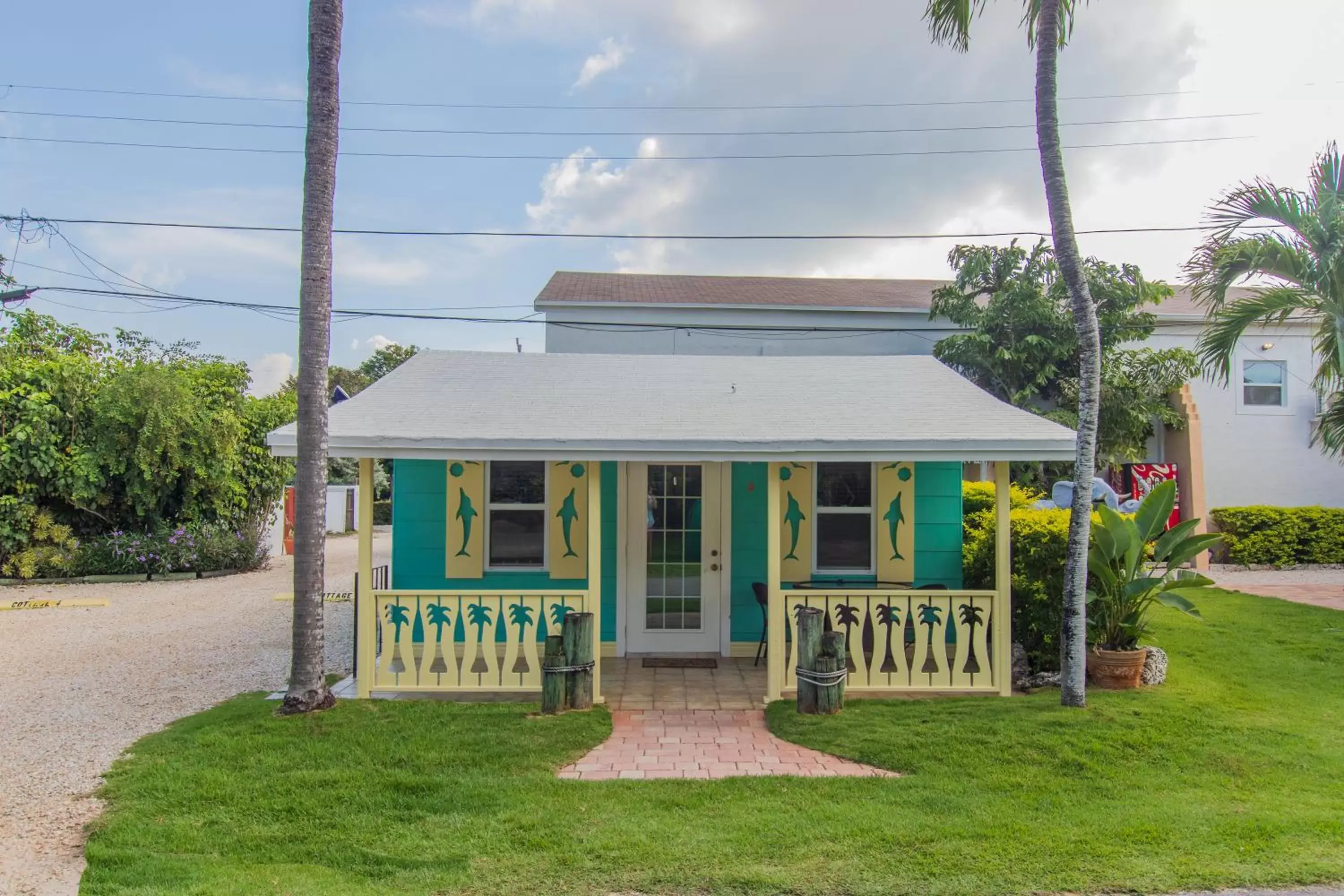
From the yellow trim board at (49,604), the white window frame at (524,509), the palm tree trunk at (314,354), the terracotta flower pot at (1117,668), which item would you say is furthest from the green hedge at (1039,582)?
the yellow trim board at (49,604)

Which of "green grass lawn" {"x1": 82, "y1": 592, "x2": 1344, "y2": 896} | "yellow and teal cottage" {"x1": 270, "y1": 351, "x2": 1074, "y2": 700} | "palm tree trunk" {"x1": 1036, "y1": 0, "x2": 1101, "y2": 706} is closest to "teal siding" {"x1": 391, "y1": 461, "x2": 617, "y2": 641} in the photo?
"yellow and teal cottage" {"x1": 270, "y1": 351, "x2": 1074, "y2": 700}

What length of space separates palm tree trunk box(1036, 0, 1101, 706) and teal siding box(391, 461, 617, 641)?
443cm

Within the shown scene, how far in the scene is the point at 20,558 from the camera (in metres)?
13.6

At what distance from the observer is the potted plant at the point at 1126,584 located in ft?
21.7

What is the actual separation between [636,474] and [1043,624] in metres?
4.22

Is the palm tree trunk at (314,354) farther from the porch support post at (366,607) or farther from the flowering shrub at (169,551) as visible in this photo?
the flowering shrub at (169,551)

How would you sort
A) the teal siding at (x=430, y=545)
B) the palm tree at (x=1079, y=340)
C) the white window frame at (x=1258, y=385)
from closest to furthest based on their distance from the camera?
the palm tree at (x=1079, y=340), the teal siding at (x=430, y=545), the white window frame at (x=1258, y=385)

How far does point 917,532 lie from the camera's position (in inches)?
338

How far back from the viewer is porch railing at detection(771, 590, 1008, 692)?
6699mm

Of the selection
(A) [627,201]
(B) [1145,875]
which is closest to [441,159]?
(A) [627,201]

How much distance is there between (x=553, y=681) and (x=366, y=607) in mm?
1763

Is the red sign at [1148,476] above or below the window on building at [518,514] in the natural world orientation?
above

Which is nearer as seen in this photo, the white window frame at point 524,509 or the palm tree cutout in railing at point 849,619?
the palm tree cutout in railing at point 849,619

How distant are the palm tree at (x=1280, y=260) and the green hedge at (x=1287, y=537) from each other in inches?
303
